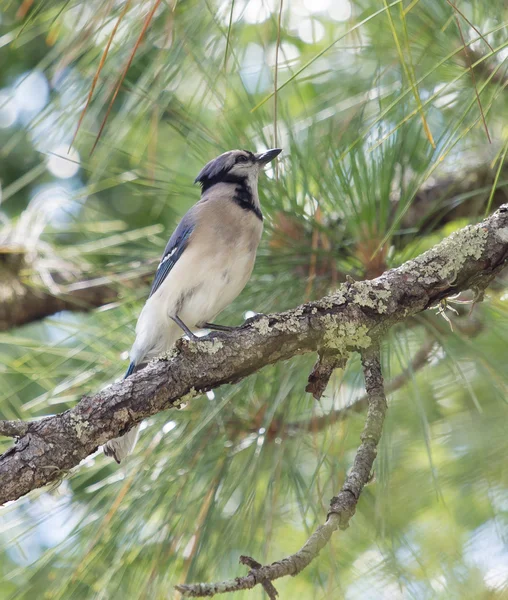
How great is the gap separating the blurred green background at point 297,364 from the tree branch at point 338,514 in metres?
0.26

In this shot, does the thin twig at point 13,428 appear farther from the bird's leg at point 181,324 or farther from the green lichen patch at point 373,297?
the bird's leg at point 181,324

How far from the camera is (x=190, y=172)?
4.28m

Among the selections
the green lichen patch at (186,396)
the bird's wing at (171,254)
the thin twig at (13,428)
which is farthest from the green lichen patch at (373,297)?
the bird's wing at (171,254)

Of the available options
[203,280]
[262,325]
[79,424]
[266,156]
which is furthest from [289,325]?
[266,156]

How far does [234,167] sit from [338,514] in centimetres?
179

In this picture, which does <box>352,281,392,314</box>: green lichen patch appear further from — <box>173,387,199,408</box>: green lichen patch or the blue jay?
the blue jay

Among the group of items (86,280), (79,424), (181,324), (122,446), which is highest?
(86,280)

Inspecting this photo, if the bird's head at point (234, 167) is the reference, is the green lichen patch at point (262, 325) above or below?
below

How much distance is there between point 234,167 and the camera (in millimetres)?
2965

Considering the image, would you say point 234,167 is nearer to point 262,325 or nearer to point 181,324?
point 181,324

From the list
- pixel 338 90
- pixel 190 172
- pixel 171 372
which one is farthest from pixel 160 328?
pixel 190 172

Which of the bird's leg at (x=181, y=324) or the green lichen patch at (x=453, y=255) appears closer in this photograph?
the green lichen patch at (x=453, y=255)

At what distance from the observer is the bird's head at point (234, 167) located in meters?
2.68

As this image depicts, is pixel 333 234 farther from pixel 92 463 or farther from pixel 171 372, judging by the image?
pixel 92 463
